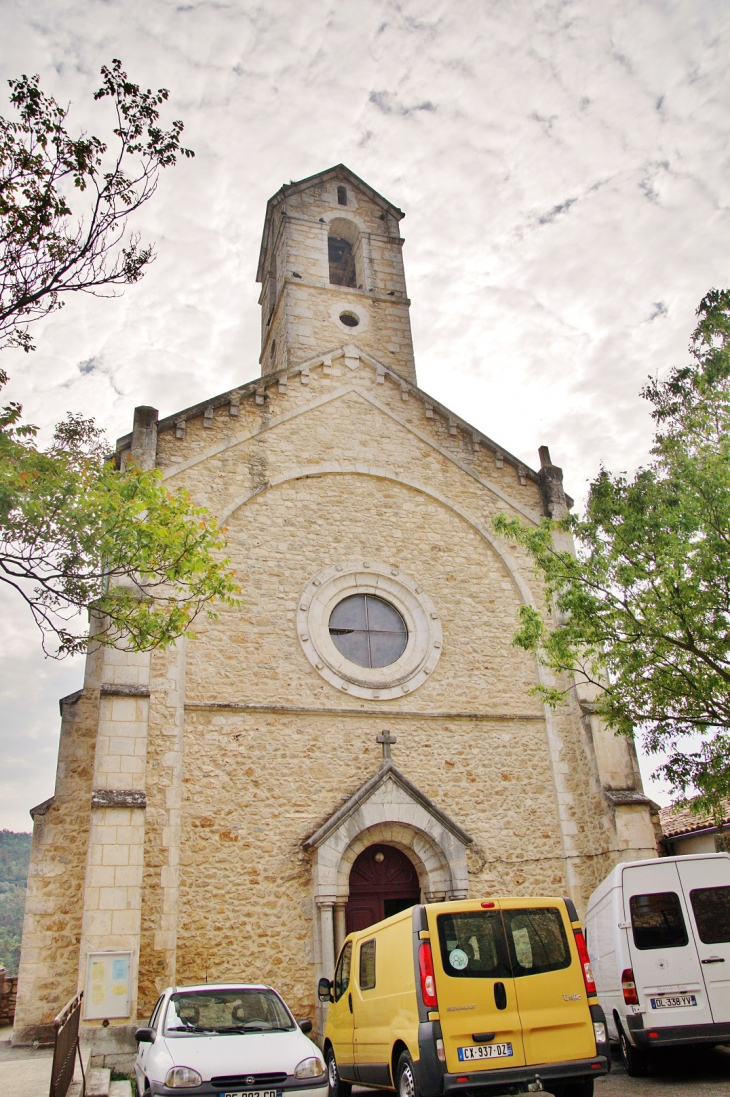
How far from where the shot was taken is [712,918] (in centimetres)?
870

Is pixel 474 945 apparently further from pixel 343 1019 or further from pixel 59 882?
pixel 59 882

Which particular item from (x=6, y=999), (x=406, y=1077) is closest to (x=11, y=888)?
(x=6, y=999)

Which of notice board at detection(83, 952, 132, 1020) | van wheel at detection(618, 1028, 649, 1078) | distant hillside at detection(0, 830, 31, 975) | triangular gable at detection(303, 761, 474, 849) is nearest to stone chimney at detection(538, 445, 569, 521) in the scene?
triangular gable at detection(303, 761, 474, 849)

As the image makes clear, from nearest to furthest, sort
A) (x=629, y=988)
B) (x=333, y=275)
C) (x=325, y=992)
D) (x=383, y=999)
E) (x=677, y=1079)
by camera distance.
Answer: (x=383, y=999), (x=677, y=1079), (x=629, y=988), (x=325, y=992), (x=333, y=275)

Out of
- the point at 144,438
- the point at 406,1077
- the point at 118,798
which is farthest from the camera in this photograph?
the point at 144,438

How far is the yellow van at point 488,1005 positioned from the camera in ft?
20.2

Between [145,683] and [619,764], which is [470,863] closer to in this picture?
[619,764]

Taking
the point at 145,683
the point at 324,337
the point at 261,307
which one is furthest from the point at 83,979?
the point at 261,307

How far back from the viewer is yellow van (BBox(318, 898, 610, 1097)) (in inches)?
243

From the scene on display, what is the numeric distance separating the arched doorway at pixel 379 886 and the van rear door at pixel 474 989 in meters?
6.14

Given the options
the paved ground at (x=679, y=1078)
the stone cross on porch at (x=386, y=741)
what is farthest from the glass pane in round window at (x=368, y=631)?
the paved ground at (x=679, y=1078)

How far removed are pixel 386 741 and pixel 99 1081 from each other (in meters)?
6.04

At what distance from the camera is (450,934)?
6.68 metres

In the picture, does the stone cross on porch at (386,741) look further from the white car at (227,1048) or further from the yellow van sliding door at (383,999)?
the white car at (227,1048)
